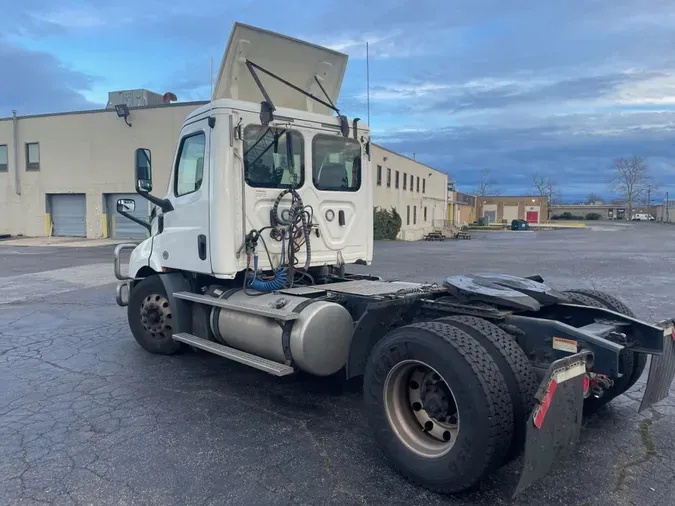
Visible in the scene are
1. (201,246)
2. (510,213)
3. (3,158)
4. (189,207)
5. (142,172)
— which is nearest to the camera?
(201,246)

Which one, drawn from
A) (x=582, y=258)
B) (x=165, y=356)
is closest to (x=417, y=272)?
(x=582, y=258)

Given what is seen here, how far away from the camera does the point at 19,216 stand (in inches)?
1283

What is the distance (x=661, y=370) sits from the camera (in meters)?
3.79

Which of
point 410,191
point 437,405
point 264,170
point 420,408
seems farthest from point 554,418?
point 410,191

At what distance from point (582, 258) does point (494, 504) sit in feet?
65.8

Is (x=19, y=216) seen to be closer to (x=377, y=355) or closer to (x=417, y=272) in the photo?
(x=417, y=272)

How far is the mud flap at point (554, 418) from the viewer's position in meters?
2.91

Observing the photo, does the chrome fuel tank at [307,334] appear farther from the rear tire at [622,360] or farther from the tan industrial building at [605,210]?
the tan industrial building at [605,210]

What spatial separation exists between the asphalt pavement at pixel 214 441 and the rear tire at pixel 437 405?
0.19 m

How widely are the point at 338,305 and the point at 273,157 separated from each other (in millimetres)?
1859

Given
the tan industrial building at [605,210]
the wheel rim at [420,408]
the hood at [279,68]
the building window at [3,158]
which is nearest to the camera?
the wheel rim at [420,408]

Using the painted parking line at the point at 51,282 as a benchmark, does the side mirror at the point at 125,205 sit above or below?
above

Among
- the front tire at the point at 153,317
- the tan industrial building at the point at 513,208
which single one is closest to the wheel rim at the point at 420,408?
the front tire at the point at 153,317

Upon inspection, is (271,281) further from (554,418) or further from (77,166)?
(77,166)
